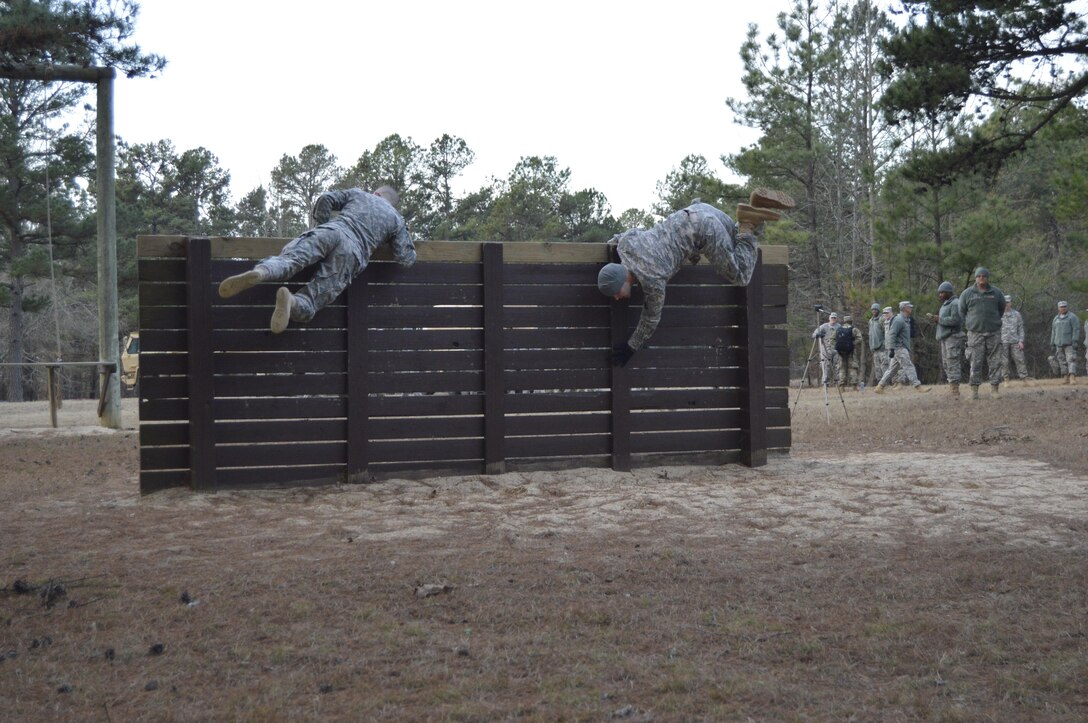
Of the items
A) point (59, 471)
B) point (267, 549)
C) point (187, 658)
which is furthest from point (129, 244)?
point (187, 658)

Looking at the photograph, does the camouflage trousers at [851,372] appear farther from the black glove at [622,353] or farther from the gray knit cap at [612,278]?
the gray knit cap at [612,278]

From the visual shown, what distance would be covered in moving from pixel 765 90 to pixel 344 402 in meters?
25.9

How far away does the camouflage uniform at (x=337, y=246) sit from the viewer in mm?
7623

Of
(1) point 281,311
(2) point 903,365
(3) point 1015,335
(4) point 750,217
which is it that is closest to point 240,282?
(1) point 281,311

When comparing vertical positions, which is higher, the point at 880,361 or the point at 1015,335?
the point at 1015,335

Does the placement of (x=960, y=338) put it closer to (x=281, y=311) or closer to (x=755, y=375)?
(x=755, y=375)

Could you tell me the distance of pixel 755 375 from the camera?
29.7ft

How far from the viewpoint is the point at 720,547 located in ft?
18.9

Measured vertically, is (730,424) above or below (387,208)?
below

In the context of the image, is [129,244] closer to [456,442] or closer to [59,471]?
[59,471]

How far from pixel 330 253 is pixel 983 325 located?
40.0ft

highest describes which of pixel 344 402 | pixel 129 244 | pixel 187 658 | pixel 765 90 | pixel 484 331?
pixel 765 90

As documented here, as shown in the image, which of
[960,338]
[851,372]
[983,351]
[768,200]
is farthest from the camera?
[851,372]

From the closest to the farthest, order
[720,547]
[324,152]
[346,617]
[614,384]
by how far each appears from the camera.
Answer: [346,617], [720,547], [614,384], [324,152]
